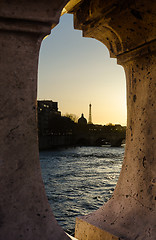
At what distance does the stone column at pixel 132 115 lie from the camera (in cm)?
251

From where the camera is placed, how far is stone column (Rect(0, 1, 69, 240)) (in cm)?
173

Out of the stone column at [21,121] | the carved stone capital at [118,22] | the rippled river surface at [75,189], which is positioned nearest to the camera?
the stone column at [21,121]

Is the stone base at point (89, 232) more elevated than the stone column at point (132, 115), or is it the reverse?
the stone column at point (132, 115)

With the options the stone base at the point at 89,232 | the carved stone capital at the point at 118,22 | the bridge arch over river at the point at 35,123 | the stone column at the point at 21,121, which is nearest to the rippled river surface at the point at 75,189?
the stone base at the point at 89,232

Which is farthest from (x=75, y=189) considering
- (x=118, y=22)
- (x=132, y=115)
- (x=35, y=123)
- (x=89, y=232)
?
(x=35, y=123)

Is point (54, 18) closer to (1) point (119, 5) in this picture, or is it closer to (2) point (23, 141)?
(2) point (23, 141)

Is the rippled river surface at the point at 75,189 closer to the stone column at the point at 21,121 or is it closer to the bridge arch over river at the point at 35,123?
the bridge arch over river at the point at 35,123

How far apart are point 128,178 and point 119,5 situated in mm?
1356

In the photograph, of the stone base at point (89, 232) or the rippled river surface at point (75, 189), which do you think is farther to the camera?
the rippled river surface at point (75, 189)

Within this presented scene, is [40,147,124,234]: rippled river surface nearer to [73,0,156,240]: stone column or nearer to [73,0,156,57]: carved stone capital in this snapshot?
[73,0,156,240]: stone column

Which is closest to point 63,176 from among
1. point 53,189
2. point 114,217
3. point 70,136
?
point 53,189

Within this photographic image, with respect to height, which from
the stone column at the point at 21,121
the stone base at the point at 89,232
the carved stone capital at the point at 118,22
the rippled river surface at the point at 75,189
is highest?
the carved stone capital at the point at 118,22

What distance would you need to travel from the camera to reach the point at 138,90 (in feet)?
9.12

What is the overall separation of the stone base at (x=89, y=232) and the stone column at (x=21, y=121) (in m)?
0.90
